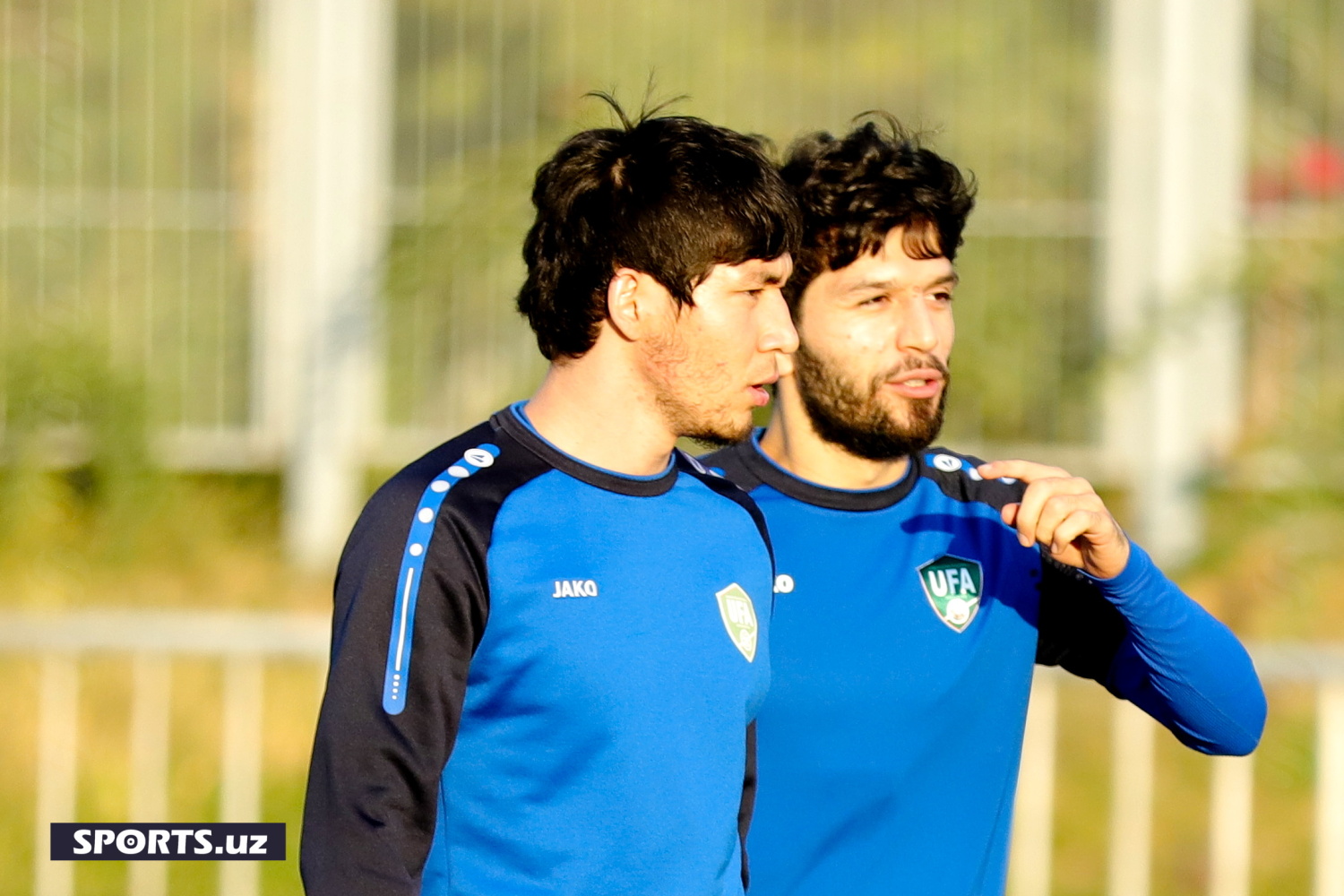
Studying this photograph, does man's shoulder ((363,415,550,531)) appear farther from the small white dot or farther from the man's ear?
the man's ear

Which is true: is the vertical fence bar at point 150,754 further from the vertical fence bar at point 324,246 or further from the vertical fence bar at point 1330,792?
the vertical fence bar at point 1330,792

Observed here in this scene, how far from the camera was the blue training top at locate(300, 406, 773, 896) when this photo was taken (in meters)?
1.97

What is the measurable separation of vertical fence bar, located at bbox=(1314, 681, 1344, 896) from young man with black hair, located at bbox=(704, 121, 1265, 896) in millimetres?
1970

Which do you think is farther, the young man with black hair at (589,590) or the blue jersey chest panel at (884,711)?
the blue jersey chest panel at (884,711)

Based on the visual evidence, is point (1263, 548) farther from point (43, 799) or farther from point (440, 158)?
point (43, 799)

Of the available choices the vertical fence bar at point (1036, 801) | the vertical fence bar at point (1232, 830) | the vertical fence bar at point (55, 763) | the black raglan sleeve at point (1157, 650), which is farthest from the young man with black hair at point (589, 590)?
the vertical fence bar at point (55, 763)

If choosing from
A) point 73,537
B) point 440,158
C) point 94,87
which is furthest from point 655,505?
point 94,87

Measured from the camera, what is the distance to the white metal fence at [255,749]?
434 centimetres

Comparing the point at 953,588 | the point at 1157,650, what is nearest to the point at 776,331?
the point at 953,588

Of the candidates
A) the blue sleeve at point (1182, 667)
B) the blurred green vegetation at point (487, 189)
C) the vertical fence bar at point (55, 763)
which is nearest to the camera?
the blue sleeve at point (1182, 667)

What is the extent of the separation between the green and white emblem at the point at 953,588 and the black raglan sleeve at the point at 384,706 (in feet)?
2.95

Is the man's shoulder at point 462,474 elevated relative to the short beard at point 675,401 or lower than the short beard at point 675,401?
lower

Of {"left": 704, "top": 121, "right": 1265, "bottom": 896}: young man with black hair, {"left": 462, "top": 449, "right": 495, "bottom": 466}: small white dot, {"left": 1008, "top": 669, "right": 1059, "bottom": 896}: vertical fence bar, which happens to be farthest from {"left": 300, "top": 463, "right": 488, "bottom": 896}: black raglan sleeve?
{"left": 1008, "top": 669, "right": 1059, "bottom": 896}: vertical fence bar

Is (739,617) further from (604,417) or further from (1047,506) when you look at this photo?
(1047,506)
